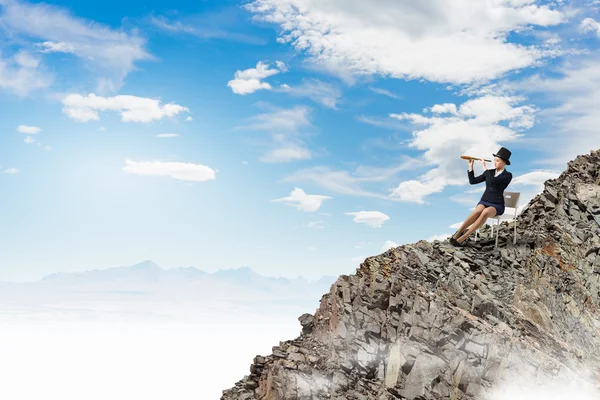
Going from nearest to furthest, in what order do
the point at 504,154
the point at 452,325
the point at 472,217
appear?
the point at 452,325 → the point at 504,154 → the point at 472,217

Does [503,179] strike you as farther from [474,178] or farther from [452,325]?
[452,325]

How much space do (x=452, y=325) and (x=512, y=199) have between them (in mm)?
7776

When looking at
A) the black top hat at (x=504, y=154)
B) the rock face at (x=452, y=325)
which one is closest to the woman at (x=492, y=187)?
the black top hat at (x=504, y=154)

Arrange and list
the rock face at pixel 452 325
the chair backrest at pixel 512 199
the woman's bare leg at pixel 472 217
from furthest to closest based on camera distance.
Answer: the chair backrest at pixel 512 199
the woman's bare leg at pixel 472 217
the rock face at pixel 452 325

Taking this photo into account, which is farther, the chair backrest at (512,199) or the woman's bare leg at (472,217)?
the chair backrest at (512,199)

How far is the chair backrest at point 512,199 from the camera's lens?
81.7 ft

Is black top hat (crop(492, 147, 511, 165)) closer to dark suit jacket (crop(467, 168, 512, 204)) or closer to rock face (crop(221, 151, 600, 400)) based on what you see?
dark suit jacket (crop(467, 168, 512, 204))

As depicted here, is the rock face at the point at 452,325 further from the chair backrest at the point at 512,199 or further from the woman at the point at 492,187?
the woman at the point at 492,187

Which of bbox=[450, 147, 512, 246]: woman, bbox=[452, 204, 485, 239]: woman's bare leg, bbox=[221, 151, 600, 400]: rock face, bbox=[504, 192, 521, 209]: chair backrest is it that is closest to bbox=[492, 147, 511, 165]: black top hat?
bbox=[450, 147, 512, 246]: woman

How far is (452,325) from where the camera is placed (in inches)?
779

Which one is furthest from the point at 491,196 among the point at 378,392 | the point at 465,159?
the point at 378,392

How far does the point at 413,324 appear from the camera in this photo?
2011cm

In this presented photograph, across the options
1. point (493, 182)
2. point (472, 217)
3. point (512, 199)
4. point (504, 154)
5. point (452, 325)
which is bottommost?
point (452, 325)

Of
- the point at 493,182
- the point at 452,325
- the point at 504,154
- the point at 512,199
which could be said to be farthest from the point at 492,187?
the point at 452,325
